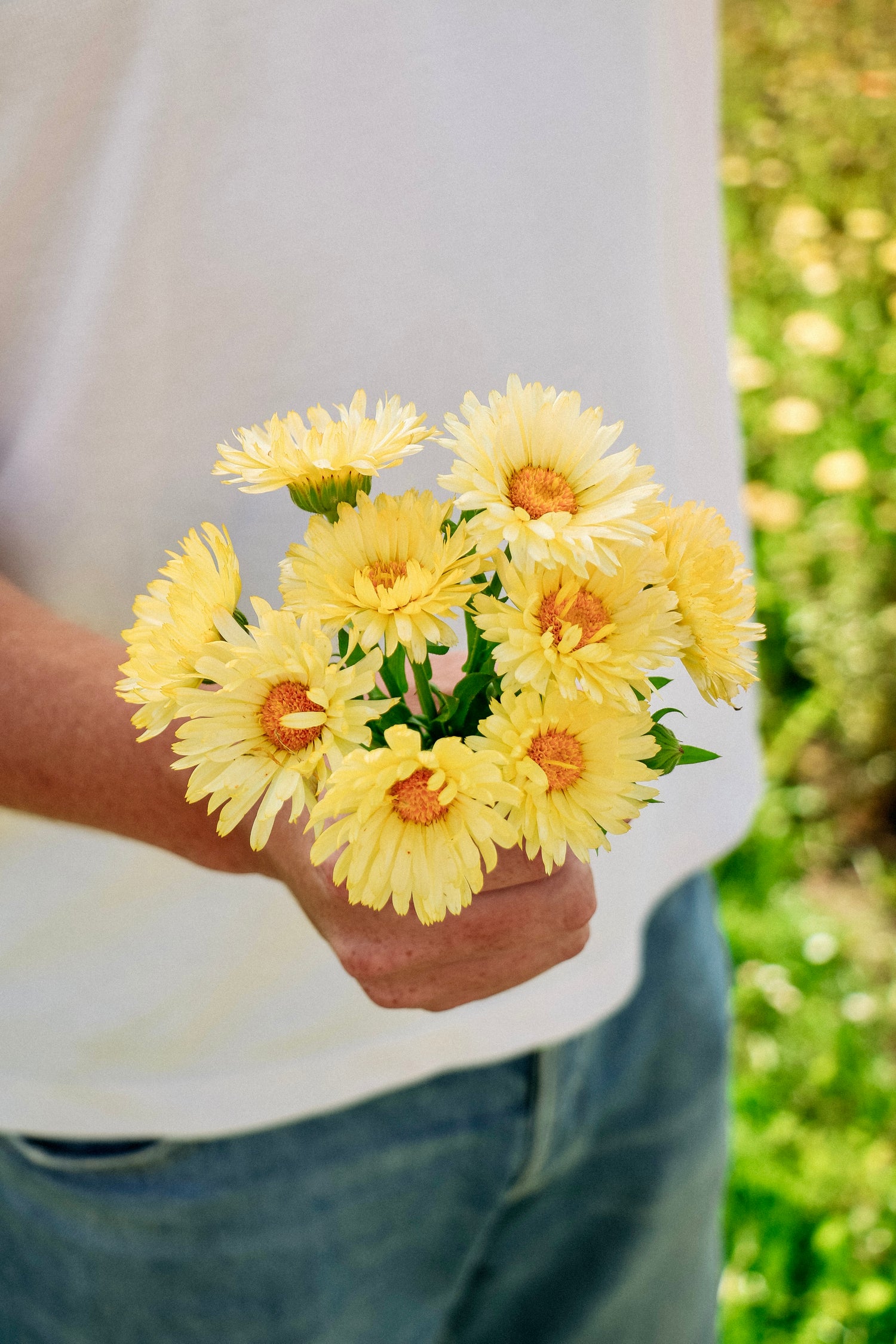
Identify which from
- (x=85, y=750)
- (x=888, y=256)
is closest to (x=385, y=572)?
(x=85, y=750)

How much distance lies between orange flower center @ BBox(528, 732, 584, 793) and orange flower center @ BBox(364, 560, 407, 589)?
0.07 meters

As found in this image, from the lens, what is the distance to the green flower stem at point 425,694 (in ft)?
1.29

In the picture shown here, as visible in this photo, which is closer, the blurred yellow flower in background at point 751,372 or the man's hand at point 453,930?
the man's hand at point 453,930

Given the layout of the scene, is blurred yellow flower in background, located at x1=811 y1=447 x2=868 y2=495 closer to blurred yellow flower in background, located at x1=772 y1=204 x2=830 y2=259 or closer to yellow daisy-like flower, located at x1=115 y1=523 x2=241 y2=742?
blurred yellow flower in background, located at x1=772 y1=204 x2=830 y2=259

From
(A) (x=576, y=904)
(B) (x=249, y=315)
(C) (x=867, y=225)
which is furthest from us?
(C) (x=867, y=225)

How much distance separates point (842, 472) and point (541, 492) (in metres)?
1.74

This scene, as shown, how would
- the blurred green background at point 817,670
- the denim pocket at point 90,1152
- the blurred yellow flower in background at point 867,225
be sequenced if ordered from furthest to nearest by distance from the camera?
the blurred yellow flower in background at point 867,225 → the blurred green background at point 817,670 → the denim pocket at point 90,1152

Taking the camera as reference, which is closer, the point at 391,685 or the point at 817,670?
the point at 391,685

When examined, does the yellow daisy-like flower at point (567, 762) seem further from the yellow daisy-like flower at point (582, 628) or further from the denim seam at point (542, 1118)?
the denim seam at point (542, 1118)

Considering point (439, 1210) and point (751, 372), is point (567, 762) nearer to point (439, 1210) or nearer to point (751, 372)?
point (439, 1210)

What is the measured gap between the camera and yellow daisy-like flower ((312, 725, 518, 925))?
0.34m

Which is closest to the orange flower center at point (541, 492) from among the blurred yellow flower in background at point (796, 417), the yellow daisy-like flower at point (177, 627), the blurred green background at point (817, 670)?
the yellow daisy-like flower at point (177, 627)

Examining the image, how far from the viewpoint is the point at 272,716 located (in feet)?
1.17

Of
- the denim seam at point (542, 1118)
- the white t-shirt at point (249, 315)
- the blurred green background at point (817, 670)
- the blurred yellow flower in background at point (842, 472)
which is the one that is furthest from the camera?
the blurred yellow flower in background at point (842, 472)
